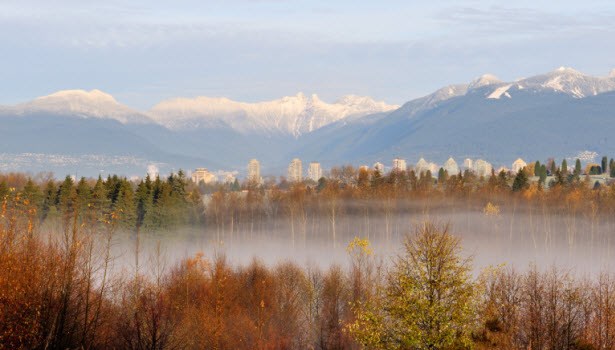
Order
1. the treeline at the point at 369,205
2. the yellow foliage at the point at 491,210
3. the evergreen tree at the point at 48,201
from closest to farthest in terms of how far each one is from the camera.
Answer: the evergreen tree at the point at 48,201 → the treeline at the point at 369,205 → the yellow foliage at the point at 491,210

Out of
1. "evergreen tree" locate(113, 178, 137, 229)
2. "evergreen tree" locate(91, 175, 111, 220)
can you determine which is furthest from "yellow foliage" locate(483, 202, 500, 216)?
"evergreen tree" locate(91, 175, 111, 220)

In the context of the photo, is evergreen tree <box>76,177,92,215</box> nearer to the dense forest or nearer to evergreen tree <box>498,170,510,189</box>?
the dense forest

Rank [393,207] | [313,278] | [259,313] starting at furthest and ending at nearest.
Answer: [393,207]
[313,278]
[259,313]

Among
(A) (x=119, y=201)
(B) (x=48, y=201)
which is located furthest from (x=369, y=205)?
(B) (x=48, y=201)

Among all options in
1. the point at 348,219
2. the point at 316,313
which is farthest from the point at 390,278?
the point at 348,219

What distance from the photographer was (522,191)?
178 meters

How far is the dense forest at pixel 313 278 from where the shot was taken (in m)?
39.1

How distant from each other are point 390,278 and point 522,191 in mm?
141014

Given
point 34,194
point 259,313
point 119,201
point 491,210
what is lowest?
point 259,313

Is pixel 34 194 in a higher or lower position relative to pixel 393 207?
higher

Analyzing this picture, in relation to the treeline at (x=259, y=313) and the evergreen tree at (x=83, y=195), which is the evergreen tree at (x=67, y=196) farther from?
the treeline at (x=259, y=313)

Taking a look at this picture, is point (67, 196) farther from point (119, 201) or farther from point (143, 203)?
point (143, 203)

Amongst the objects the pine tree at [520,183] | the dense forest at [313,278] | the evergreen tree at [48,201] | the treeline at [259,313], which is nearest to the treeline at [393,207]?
the pine tree at [520,183]

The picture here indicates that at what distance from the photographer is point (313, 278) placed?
93.3 m
